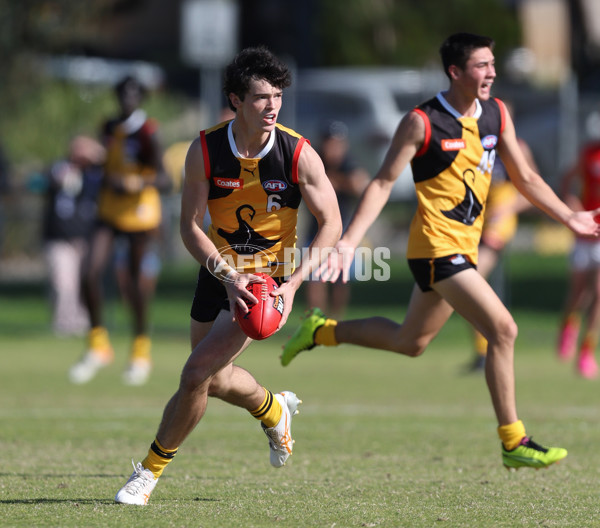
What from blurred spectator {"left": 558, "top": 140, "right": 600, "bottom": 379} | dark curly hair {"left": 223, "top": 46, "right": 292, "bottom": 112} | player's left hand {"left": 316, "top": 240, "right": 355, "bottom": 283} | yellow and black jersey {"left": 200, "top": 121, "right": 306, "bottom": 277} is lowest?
blurred spectator {"left": 558, "top": 140, "right": 600, "bottom": 379}

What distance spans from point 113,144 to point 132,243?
1.02m

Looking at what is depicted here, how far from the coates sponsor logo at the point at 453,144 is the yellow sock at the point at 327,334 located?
5.44ft

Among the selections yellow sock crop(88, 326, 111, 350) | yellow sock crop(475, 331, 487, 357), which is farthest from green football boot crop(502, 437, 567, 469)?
yellow sock crop(88, 326, 111, 350)

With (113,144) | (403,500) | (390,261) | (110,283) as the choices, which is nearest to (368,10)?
(390,261)

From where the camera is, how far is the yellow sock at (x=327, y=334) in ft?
28.1

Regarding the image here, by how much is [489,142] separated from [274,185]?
175 cm

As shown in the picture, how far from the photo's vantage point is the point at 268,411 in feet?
22.7

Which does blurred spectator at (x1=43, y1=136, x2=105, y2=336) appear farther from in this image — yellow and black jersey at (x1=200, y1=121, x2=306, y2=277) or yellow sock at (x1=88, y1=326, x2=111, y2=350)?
yellow and black jersey at (x1=200, y1=121, x2=306, y2=277)

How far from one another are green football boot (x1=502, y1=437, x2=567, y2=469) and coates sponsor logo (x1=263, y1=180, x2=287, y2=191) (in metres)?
2.13

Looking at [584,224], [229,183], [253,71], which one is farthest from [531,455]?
[253,71]

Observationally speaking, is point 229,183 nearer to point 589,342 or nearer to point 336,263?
point 336,263

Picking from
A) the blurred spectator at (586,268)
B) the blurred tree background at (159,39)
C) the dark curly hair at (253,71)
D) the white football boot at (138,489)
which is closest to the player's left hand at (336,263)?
the dark curly hair at (253,71)

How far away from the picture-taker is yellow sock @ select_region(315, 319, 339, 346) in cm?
857

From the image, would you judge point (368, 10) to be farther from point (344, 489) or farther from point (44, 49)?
point (344, 489)
